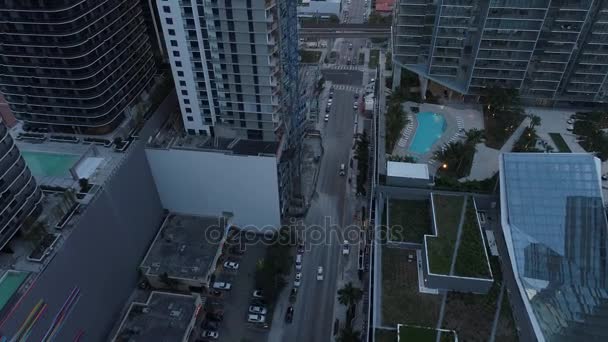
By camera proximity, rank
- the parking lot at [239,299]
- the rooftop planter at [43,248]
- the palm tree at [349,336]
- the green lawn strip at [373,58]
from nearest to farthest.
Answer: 1. the rooftop planter at [43,248]
2. the palm tree at [349,336]
3. the parking lot at [239,299]
4. the green lawn strip at [373,58]

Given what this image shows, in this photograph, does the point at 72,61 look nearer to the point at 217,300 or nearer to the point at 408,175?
the point at 217,300

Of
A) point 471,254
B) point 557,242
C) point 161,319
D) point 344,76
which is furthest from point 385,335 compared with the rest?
point 344,76

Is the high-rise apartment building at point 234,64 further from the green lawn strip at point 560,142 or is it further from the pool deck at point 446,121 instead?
the green lawn strip at point 560,142

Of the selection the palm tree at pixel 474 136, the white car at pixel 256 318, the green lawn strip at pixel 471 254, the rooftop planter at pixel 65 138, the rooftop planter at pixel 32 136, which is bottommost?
the white car at pixel 256 318

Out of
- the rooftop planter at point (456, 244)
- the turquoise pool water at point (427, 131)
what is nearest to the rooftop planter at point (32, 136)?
the rooftop planter at point (456, 244)

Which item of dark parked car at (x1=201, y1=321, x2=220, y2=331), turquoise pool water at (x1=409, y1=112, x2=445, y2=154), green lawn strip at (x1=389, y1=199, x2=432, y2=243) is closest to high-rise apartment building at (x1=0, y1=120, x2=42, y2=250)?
dark parked car at (x1=201, y1=321, x2=220, y2=331)

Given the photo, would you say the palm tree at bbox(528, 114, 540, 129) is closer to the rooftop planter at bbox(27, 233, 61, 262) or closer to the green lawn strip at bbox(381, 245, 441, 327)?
the green lawn strip at bbox(381, 245, 441, 327)
